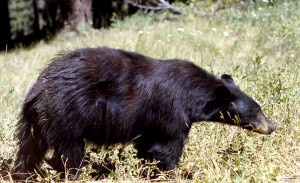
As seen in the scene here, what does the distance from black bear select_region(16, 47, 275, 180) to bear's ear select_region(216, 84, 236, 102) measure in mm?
10

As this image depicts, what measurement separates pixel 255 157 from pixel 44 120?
208cm

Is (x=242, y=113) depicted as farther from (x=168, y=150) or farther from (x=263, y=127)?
(x=168, y=150)

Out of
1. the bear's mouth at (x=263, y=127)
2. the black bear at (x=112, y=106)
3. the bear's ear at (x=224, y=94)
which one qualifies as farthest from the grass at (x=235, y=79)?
the bear's ear at (x=224, y=94)

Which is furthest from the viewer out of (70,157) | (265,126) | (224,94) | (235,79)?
(235,79)

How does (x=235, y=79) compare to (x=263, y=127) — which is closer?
(x=263, y=127)

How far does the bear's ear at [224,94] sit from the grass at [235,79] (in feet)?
1.53

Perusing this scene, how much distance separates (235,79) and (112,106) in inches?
106

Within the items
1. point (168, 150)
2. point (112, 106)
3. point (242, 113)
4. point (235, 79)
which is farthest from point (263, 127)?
point (235, 79)

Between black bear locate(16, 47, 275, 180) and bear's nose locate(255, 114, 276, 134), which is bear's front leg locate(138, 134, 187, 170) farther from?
bear's nose locate(255, 114, 276, 134)

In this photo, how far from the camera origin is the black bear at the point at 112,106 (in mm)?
5504

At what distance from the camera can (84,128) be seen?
556 centimetres

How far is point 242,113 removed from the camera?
6066 mm

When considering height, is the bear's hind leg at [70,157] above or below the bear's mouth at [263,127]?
below

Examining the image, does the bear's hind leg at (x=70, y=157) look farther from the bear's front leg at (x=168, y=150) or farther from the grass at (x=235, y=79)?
the bear's front leg at (x=168, y=150)
